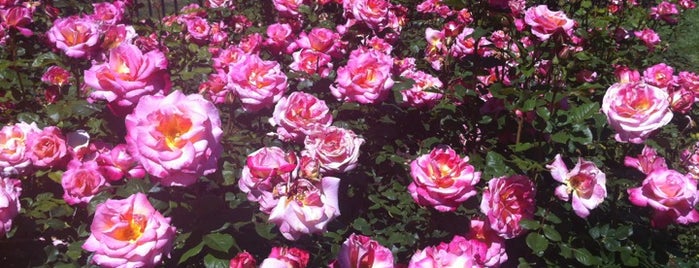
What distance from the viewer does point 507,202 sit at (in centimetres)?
132

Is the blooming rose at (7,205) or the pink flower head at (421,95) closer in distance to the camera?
the blooming rose at (7,205)

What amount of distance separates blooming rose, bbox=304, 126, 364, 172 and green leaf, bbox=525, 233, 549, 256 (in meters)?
0.47

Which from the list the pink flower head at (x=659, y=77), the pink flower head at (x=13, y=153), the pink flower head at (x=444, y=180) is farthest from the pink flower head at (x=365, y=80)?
the pink flower head at (x=659, y=77)

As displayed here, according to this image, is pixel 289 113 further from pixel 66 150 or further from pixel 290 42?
pixel 290 42

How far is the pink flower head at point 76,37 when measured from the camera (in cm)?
138

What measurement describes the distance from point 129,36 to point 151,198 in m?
0.60

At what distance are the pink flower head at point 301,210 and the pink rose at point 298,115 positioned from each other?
228 mm

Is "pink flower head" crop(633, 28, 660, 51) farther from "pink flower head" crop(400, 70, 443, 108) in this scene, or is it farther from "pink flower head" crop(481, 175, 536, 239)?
"pink flower head" crop(481, 175, 536, 239)

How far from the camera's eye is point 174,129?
99 centimetres

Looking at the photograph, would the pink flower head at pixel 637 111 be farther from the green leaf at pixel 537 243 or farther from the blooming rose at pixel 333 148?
the blooming rose at pixel 333 148

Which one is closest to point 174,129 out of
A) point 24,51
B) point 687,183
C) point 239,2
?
point 687,183

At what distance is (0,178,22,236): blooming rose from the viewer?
1.09 metres

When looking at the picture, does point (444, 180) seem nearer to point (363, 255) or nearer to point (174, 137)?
point (363, 255)

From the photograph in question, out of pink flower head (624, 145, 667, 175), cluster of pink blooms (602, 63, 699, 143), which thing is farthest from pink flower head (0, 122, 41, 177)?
pink flower head (624, 145, 667, 175)
